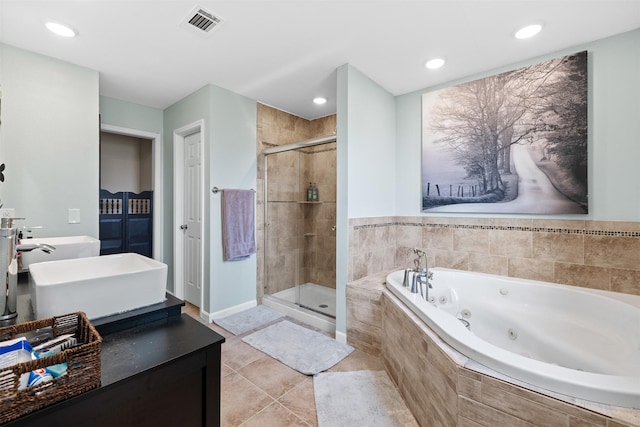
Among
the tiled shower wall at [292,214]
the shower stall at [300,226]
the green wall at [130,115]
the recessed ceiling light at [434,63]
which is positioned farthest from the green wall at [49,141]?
the recessed ceiling light at [434,63]

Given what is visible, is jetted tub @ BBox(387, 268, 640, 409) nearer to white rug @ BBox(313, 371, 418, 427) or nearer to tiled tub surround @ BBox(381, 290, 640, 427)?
tiled tub surround @ BBox(381, 290, 640, 427)

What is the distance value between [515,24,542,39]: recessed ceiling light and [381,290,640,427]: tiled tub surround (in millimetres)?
2111

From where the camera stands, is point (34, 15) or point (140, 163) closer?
point (34, 15)

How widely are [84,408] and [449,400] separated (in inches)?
54.5

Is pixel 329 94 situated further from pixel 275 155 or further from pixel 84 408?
pixel 84 408

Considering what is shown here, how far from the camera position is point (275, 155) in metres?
3.48

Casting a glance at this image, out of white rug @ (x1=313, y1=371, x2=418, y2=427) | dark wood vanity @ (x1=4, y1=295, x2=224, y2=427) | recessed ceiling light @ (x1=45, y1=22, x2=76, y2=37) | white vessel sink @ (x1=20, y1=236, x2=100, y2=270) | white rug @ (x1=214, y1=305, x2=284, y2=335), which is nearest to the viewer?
dark wood vanity @ (x1=4, y1=295, x2=224, y2=427)

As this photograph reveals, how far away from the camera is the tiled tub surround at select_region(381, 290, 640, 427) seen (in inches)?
39.9

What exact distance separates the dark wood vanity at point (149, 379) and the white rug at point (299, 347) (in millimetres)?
1221

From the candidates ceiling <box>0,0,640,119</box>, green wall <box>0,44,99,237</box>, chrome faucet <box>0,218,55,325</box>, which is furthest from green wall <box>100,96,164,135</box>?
chrome faucet <box>0,218,55,325</box>

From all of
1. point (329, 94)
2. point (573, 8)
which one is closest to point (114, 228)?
point (329, 94)

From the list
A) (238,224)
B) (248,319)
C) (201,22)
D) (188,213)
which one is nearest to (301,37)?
(201,22)

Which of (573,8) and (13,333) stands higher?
(573,8)

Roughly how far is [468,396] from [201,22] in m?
2.66
